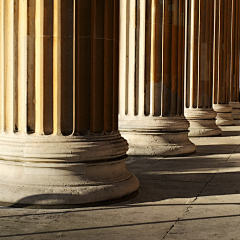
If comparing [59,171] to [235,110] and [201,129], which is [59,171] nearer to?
[201,129]

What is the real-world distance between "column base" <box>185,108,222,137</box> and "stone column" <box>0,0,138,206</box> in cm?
1769

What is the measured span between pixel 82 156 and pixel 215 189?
3.60 metres

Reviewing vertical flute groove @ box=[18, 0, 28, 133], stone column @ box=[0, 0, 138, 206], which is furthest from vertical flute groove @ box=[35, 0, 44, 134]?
vertical flute groove @ box=[18, 0, 28, 133]

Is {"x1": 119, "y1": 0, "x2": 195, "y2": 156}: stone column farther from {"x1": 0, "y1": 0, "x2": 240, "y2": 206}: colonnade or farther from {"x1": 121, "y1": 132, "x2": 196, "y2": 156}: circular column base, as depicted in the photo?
{"x1": 0, "y1": 0, "x2": 240, "y2": 206}: colonnade

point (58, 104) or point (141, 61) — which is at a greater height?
point (141, 61)

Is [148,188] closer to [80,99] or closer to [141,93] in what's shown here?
[80,99]

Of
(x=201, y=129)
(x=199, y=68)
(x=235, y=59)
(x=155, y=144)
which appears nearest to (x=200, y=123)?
(x=201, y=129)

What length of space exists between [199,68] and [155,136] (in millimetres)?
11307

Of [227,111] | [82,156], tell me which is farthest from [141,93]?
[227,111]

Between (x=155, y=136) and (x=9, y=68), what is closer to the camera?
(x=9, y=68)

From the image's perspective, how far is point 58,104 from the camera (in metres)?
11.5

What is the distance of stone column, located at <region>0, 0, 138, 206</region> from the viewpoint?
11227 millimetres

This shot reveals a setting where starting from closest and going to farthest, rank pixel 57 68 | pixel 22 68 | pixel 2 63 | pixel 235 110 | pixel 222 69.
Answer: pixel 57 68, pixel 22 68, pixel 2 63, pixel 222 69, pixel 235 110

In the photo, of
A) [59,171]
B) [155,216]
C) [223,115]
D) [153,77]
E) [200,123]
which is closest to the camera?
[155,216]
